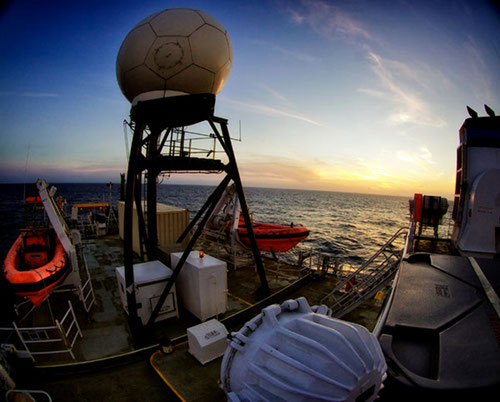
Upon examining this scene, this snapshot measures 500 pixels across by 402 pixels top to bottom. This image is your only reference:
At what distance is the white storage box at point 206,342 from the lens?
677 centimetres

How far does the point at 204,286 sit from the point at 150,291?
1.86 meters

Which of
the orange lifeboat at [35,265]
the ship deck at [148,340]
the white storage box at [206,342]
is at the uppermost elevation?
the orange lifeboat at [35,265]

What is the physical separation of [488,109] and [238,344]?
10.4 m

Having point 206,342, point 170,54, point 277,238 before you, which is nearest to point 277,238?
point 277,238

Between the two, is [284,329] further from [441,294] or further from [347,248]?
[347,248]

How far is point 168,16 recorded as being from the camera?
805 centimetres

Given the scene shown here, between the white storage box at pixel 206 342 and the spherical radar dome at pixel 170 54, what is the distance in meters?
7.34

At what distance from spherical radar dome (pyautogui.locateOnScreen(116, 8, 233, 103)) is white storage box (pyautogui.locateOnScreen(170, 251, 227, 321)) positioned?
5.87 meters

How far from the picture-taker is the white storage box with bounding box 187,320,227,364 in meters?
6.77

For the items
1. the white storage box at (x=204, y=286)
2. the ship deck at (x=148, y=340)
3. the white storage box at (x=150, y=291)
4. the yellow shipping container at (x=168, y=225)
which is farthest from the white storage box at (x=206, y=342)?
the yellow shipping container at (x=168, y=225)

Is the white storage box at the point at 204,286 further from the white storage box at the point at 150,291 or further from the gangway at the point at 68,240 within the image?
the gangway at the point at 68,240

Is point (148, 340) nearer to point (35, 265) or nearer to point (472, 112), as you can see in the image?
point (35, 265)

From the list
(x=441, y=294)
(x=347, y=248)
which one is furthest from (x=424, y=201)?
(x=347, y=248)

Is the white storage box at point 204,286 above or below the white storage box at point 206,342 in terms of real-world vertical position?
above
